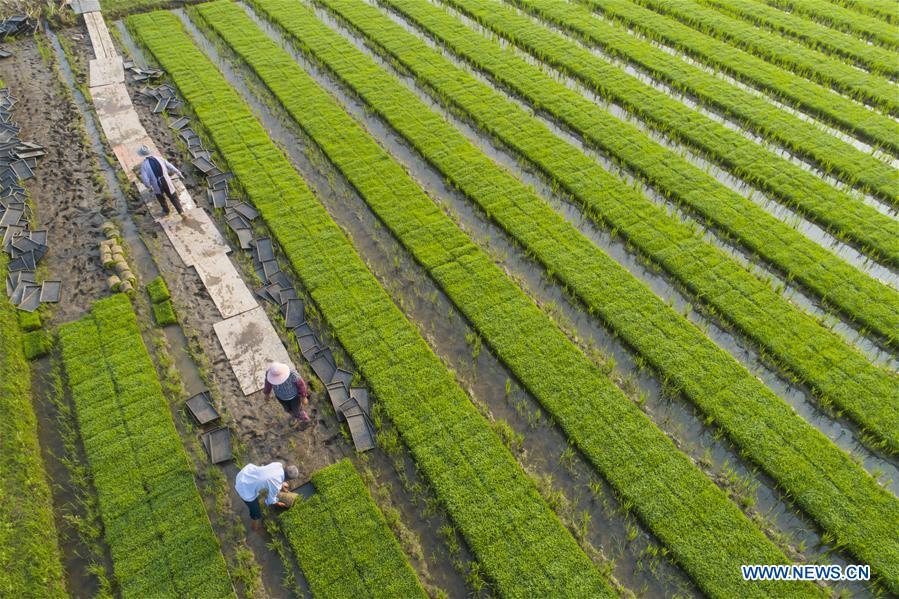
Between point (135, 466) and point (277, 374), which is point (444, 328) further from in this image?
point (135, 466)

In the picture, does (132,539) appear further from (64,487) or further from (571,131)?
(571,131)

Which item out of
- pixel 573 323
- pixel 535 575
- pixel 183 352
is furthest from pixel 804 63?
pixel 183 352

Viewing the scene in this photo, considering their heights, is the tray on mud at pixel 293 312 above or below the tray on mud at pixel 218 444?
above

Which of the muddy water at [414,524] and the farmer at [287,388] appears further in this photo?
the farmer at [287,388]

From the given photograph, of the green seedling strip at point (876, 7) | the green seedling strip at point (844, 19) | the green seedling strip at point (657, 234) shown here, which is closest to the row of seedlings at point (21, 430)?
the green seedling strip at point (657, 234)

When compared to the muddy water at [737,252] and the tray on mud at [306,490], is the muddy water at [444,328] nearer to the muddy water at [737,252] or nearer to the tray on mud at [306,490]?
the tray on mud at [306,490]

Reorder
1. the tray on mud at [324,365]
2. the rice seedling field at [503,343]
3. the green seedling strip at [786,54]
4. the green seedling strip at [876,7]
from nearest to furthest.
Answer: the rice seedling field at [503,343], the tray on mud at [324,365], the green seedling strip at [786,54], the green seedling strip at [876,7]

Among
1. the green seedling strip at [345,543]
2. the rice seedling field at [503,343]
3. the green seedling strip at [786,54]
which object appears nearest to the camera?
the green seedling strip at [345,543]
